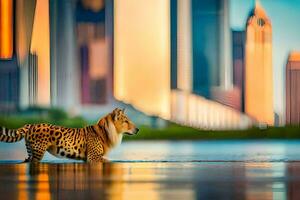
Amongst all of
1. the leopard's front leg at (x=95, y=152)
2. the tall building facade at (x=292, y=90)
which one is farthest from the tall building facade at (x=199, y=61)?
the leopard's front leg at (x=95, y=152)

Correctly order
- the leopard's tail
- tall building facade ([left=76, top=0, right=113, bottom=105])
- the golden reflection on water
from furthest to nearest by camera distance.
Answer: tall building facade ([left=76, top=0, right=113, bottom=105]), the leopard's tail, the golden reflection on water

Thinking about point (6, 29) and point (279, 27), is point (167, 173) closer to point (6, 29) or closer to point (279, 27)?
point (279, 27)

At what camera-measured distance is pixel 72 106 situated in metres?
8.73

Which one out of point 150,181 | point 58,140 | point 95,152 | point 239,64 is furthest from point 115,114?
point 150,181

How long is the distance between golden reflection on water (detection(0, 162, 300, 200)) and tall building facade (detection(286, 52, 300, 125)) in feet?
1.60

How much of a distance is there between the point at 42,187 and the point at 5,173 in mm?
1635

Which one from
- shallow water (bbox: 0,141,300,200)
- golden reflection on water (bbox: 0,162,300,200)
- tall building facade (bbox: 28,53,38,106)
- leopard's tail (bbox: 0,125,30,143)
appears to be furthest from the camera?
tall building facade (bbox: 28,53,38,106)

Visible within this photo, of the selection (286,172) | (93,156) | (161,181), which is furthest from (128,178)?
(93,156)

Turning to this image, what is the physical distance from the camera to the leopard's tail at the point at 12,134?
8.54m

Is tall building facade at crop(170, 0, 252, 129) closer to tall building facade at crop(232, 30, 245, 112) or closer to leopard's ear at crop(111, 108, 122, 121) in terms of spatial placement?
tall building facade at crop(232, 30, 245, 112)

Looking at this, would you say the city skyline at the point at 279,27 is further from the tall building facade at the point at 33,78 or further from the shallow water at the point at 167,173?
the tall building facade at the point at 33,78

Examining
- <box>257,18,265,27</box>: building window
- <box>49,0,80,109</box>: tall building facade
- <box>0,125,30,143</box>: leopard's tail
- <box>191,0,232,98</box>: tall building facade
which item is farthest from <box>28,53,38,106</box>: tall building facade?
<box>257,18,265,27</box>: building window

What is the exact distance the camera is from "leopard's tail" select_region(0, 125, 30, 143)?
8.54m

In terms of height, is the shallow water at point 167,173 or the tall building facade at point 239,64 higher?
the tall building facade at point 239,64
